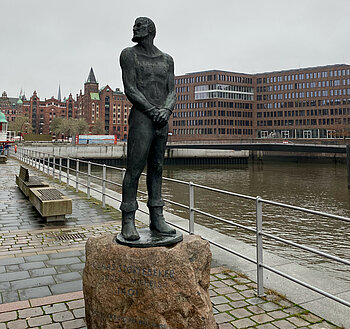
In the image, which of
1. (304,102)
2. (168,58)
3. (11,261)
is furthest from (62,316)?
(304,102)

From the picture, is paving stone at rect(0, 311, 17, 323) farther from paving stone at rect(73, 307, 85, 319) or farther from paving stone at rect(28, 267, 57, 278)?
paving stone at rect(28, 267, 57, 278)

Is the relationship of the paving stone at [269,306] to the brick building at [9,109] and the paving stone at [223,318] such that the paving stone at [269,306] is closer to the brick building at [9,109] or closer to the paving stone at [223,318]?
the paving stone at [223,318]

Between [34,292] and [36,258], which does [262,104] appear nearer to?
[36,258]

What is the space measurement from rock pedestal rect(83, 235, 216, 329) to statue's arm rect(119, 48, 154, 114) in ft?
5.11

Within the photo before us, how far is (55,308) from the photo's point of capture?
423 centimetres

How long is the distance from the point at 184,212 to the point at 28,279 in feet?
33.4

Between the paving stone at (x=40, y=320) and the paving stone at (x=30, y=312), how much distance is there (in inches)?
3.7

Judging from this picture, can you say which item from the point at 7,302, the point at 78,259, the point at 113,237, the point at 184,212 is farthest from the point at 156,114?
the point at 184,212

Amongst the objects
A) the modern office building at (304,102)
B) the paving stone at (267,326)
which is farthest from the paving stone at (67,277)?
the modern office building at (304,102)

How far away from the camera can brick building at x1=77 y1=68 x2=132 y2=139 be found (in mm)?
135125

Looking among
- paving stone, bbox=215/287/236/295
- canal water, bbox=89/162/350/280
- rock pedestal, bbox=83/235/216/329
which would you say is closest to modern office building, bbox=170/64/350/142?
canal water, bbox=89/162/350/280

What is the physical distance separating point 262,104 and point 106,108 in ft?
201

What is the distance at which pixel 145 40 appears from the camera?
4195 millimetres

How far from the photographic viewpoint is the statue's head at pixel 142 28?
4134 millimetres
